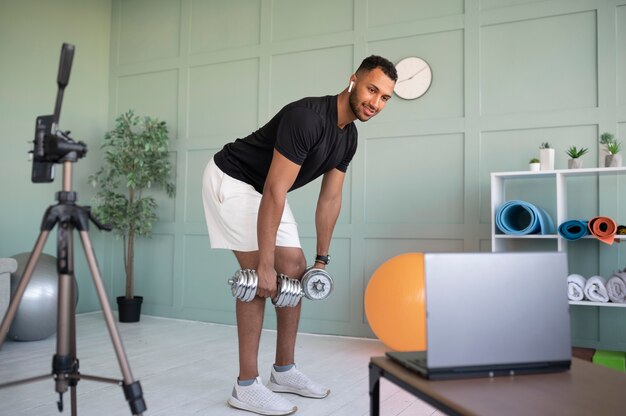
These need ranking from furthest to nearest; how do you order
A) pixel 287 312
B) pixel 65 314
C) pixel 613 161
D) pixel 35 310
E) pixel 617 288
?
pixel 35 310
pixel 613 161
pixel 617 288
pixel 287 312
pixel 65 314

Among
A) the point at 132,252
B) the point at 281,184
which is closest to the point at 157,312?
the point at 132,252

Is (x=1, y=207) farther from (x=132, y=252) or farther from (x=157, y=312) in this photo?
(x=157, y=312)

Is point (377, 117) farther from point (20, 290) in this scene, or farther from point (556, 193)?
point (20, 290)

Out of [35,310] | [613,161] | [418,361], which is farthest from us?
[35,310]

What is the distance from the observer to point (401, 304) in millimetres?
2715

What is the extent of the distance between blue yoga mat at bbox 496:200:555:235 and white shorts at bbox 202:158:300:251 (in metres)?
1.39

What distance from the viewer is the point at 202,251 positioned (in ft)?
14.5

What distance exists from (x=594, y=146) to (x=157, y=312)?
342 cm

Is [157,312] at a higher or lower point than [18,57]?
lower

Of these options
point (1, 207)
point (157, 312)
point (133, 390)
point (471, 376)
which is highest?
point (1, 207)

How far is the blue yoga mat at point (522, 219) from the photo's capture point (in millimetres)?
3029

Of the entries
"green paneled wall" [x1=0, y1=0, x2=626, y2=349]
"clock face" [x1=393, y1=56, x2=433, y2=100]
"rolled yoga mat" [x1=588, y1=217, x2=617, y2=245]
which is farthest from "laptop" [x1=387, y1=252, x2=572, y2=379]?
"clock face" [x1=393, y1=56, x2=433, y2=100]

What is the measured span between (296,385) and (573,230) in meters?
1.70

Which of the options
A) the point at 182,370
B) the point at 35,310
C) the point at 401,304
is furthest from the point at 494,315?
the point at 35,310
